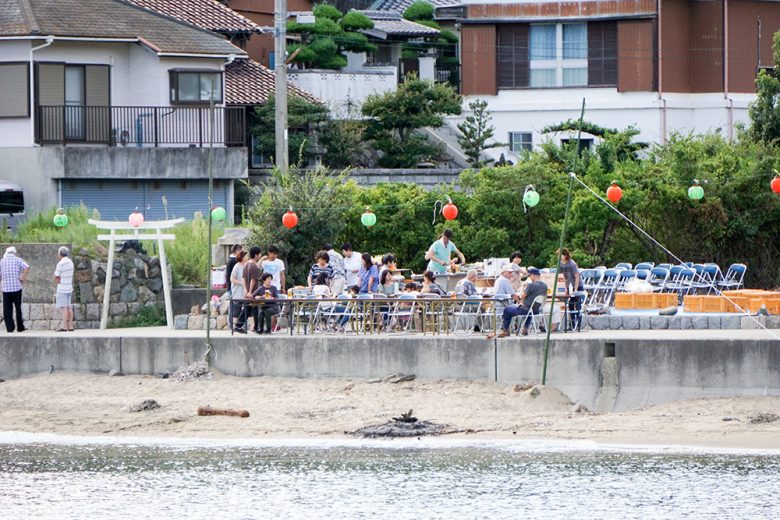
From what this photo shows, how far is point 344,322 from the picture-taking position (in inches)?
992

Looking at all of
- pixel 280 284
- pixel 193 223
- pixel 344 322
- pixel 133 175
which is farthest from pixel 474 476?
pixel 133 175

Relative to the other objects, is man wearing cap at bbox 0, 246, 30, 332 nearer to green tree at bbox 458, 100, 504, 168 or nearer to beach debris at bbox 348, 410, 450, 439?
beach debris at bbox 348, 410, 450, 439

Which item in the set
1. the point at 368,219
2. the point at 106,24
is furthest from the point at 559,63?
the point at 368,219

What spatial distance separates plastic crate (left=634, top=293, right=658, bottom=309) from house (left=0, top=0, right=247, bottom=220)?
15.5 meters

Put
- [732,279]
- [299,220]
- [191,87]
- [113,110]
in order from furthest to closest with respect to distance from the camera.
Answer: [191,87]
[113,110]
[732,279]
[299,220]

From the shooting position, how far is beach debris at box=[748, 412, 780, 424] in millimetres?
21984

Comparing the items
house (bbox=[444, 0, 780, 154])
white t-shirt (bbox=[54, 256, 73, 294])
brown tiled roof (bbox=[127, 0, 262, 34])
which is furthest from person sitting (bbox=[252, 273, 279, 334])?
house (bbox=[444, 0, 780, 154])

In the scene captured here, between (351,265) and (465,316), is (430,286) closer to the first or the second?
(465,316)

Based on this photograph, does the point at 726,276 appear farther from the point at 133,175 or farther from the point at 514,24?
the point at 514,24

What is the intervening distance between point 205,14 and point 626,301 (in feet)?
80.8

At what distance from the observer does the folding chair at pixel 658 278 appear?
2838 centimetres

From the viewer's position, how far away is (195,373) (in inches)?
986

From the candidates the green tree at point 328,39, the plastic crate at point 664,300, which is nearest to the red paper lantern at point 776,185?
the plastic crate at point 664,300

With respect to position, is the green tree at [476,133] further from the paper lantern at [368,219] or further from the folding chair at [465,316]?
the folding chair at [465,316]
